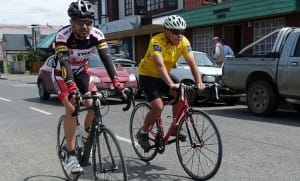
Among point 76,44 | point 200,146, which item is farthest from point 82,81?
point 200,146

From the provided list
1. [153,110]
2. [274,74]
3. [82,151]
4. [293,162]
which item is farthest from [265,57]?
[82,151]

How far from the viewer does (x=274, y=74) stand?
1023 cm

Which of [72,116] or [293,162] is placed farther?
[293,162]

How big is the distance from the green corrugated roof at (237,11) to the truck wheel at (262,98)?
749 centimetres

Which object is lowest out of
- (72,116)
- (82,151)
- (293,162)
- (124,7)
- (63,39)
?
(293,162)

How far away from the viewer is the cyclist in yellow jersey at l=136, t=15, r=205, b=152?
5477mm

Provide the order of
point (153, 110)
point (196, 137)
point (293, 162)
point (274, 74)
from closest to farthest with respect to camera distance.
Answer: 1. point (196, 137)
2. point (153, 110)
3. point (293, 162)
4. point (274, 74)

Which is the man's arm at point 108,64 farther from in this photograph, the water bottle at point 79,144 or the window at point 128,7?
the window at point 128,7

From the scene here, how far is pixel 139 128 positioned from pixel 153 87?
86cm

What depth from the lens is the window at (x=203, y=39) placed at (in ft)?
77.8

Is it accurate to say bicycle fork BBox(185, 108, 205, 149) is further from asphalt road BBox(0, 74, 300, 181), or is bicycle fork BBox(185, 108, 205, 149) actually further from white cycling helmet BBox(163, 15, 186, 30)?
white cycling helmet BBox(163, 15, 186, 30)

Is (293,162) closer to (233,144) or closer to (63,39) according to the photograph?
(233,144)

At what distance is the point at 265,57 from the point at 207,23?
1234 centimetres

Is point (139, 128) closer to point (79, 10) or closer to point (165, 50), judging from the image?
point (165, 50)
